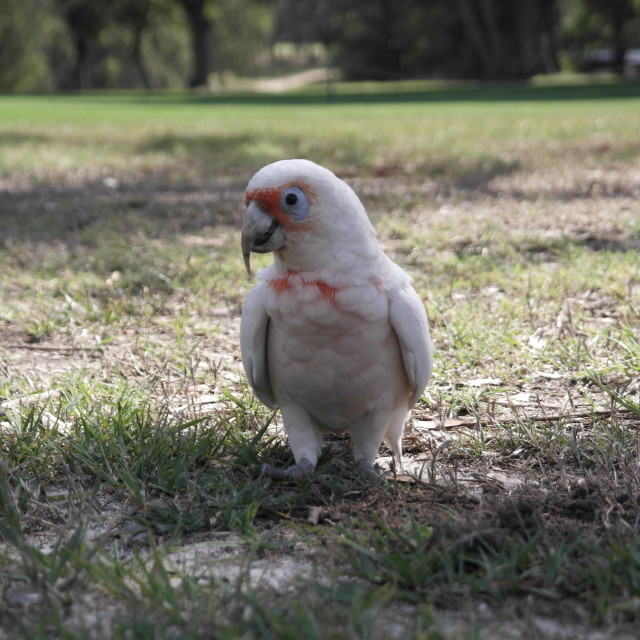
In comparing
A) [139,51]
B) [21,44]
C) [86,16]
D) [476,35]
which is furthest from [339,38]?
[21,44]

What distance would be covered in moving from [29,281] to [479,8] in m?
31.6

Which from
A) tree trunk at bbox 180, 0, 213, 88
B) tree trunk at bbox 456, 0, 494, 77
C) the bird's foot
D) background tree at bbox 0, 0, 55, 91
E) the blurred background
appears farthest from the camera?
tree trunk at bbox 180, 0, 213, 88

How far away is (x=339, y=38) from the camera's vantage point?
46.2 metres

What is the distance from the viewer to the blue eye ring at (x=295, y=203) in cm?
221

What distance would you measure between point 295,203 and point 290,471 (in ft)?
2.66

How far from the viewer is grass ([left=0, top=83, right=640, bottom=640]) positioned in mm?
1775

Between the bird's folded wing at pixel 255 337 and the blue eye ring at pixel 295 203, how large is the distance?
305 millimetres

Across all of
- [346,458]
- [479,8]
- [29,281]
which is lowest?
[346,458]

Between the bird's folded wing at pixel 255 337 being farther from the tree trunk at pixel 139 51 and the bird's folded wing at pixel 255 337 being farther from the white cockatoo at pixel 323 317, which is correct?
the tree trunk at pixel 139 51

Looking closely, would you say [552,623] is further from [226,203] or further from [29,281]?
[226,203]

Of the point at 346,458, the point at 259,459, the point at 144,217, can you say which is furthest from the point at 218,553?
the point at 144,217

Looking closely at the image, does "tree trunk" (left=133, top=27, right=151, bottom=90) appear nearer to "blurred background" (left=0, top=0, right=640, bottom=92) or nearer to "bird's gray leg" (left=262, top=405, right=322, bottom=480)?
"blurred background" (left=0, top=0, right=640, bottom=92)

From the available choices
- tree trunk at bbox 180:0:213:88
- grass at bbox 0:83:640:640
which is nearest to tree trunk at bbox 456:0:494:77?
tree trunk at bbox 180:0:213:88

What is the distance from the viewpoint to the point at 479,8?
32.6m
